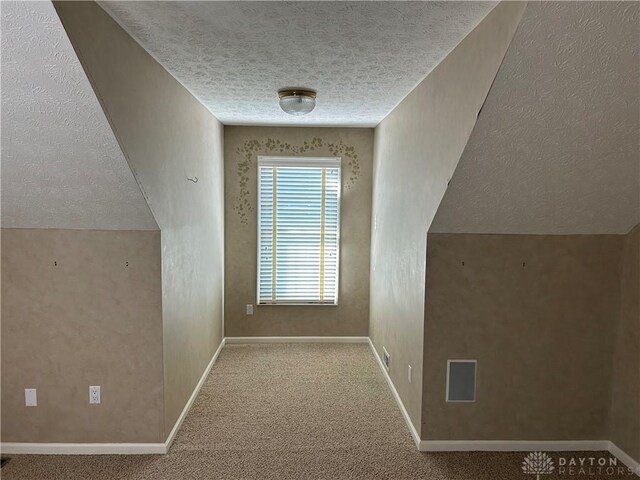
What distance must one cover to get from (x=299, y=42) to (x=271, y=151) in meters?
2.55

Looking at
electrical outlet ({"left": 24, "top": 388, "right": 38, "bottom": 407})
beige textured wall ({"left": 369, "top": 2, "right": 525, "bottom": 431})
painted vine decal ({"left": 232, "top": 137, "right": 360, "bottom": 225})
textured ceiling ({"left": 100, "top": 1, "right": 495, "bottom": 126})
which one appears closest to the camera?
textured ceiling ({"left": 100, "top": 1, "right": 495, "bottom": 126})

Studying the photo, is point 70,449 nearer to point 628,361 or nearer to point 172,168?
point 172,168

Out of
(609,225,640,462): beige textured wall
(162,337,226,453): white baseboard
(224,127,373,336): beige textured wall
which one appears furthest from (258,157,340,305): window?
(609,225,640,462): beige textured wall

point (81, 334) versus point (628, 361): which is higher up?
point (81, 334)

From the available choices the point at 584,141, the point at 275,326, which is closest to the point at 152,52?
the point at 584,141

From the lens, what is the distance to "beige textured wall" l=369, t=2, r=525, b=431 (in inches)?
75.9

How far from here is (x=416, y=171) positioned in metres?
2.97

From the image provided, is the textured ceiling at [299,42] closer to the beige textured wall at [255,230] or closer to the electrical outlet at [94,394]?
the beige textured wall at [255,230]

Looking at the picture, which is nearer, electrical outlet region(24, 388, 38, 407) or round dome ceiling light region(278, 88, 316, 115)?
electrical outlet region(24, 388, 38, 407)

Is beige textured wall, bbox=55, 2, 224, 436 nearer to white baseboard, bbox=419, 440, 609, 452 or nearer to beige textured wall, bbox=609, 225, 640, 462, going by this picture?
white baseboard, bbox=419, 440, 609, 452

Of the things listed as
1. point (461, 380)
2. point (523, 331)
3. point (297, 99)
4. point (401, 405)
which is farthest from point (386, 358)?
point (297, 99)

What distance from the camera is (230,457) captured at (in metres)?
2.67

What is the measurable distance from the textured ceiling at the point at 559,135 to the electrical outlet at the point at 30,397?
257cm

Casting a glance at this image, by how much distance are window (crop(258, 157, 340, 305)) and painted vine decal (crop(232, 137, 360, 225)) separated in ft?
0.28
